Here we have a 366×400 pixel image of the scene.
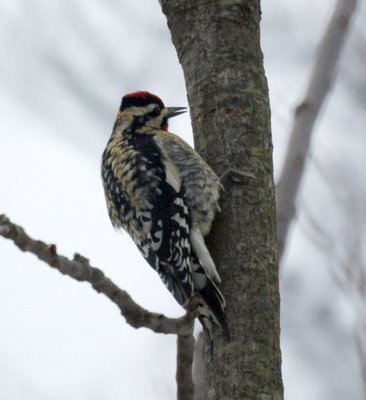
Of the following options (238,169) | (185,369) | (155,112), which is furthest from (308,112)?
(185,369)

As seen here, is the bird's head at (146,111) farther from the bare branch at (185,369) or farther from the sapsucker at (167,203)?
the bare branch at (185,369)

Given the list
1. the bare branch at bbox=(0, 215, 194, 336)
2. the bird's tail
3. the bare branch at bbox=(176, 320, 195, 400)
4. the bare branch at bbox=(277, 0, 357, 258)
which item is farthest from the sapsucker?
the bare branch at bbox=(0, 215, 194, 336)

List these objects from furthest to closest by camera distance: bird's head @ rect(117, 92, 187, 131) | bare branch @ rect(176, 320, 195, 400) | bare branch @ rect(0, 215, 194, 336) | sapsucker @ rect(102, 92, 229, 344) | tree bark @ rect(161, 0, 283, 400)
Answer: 1. bird's head @ rect(117, 92, 187, 131)
2. sapsucker @ rect(102, 92, 229, 344)
3. tree bark @ rect(161, 0, 283, 400)
4. bare branch @ rect(176, 320, 195, 400)
5. bare branch @ rect(0, 215, 194, 336)

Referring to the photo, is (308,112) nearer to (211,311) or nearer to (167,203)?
(167,203)

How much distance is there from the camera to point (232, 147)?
3529 millimetres

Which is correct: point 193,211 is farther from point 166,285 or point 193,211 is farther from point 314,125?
point 314,125

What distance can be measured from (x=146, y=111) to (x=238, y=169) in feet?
4.17

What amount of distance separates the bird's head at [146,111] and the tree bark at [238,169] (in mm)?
828

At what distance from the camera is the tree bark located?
2.92 metres

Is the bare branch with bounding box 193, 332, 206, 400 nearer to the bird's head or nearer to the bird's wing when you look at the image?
the bird's wing

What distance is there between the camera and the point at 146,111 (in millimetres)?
4613

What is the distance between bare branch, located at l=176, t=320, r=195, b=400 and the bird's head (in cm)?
221

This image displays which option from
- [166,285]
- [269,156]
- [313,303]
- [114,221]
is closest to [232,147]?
[269,156]

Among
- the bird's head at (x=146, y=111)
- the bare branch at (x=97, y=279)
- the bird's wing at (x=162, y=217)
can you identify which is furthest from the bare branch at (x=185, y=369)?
the bird's head at (x=146, y=111)
